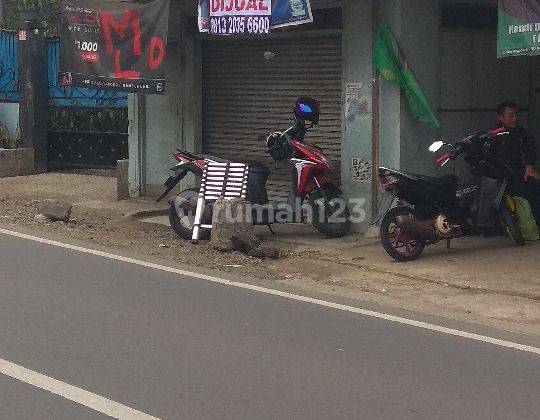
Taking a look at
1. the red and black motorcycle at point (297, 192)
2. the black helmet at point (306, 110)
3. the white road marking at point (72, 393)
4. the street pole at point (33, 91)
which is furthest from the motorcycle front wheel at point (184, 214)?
the street pole at point (33, 91)

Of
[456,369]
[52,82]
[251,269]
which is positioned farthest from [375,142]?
[52,82]

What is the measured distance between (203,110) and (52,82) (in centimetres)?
562

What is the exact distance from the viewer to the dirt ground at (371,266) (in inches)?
354

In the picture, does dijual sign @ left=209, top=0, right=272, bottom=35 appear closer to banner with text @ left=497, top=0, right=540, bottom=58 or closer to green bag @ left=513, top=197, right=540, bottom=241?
banner with text @ left=497, top=0, right=540, bottom=58

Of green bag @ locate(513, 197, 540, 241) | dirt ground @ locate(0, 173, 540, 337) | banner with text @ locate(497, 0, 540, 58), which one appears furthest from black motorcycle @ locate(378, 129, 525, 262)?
banner with text @ locate(497, 0, 540, 58)

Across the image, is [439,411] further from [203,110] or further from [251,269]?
[203,110]

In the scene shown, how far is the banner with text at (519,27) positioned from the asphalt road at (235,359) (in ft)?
12.1

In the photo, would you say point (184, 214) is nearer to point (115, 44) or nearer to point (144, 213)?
point (144, 213)

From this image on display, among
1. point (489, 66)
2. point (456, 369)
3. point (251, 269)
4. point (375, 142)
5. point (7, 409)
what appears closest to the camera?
point (7, 409)

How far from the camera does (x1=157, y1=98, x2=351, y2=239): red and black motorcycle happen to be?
12.3 metres

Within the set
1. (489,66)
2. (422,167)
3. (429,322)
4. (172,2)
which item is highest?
(172,2)

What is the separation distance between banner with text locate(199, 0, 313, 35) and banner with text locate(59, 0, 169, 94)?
1.07 m

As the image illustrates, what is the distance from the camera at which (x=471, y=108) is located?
42.9 feet

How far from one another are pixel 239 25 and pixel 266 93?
1.55 meters
